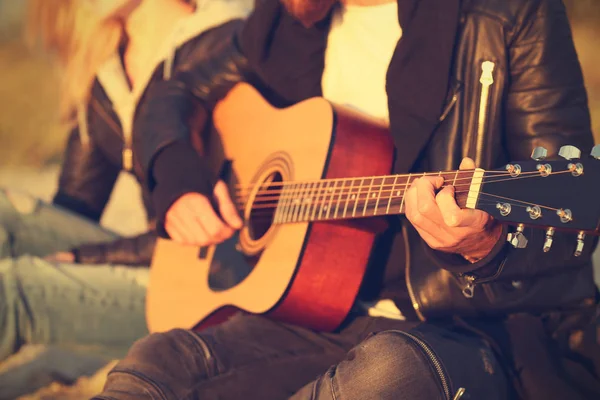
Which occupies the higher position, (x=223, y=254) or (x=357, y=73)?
(x=357, y=73)

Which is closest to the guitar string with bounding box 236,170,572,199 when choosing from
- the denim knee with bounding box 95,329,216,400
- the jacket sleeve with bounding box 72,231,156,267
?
the denim knee with bounding box 95,329,216,400

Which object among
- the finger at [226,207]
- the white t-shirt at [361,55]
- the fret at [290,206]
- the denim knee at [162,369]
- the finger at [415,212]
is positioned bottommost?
the denim knee at [162,369]

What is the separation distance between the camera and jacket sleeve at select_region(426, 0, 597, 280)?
1.62 metres

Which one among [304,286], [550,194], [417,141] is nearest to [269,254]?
[304,286]

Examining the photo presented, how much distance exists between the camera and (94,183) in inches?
125

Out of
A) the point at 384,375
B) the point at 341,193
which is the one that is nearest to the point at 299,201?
the point at 341,193

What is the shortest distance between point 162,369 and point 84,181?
5.62 ft

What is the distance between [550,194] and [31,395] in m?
1.65

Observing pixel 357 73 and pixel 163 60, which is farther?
pixel 163 60

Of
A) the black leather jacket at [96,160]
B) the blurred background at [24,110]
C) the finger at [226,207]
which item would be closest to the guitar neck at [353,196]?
the finger at [226,207]

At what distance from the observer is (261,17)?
2186 millimetres

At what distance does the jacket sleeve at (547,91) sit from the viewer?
162cm

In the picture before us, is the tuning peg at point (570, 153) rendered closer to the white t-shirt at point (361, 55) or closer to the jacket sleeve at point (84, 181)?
the white t-shirt at point (361, 55)

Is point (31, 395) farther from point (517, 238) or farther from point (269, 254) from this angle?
point (517, 238)
